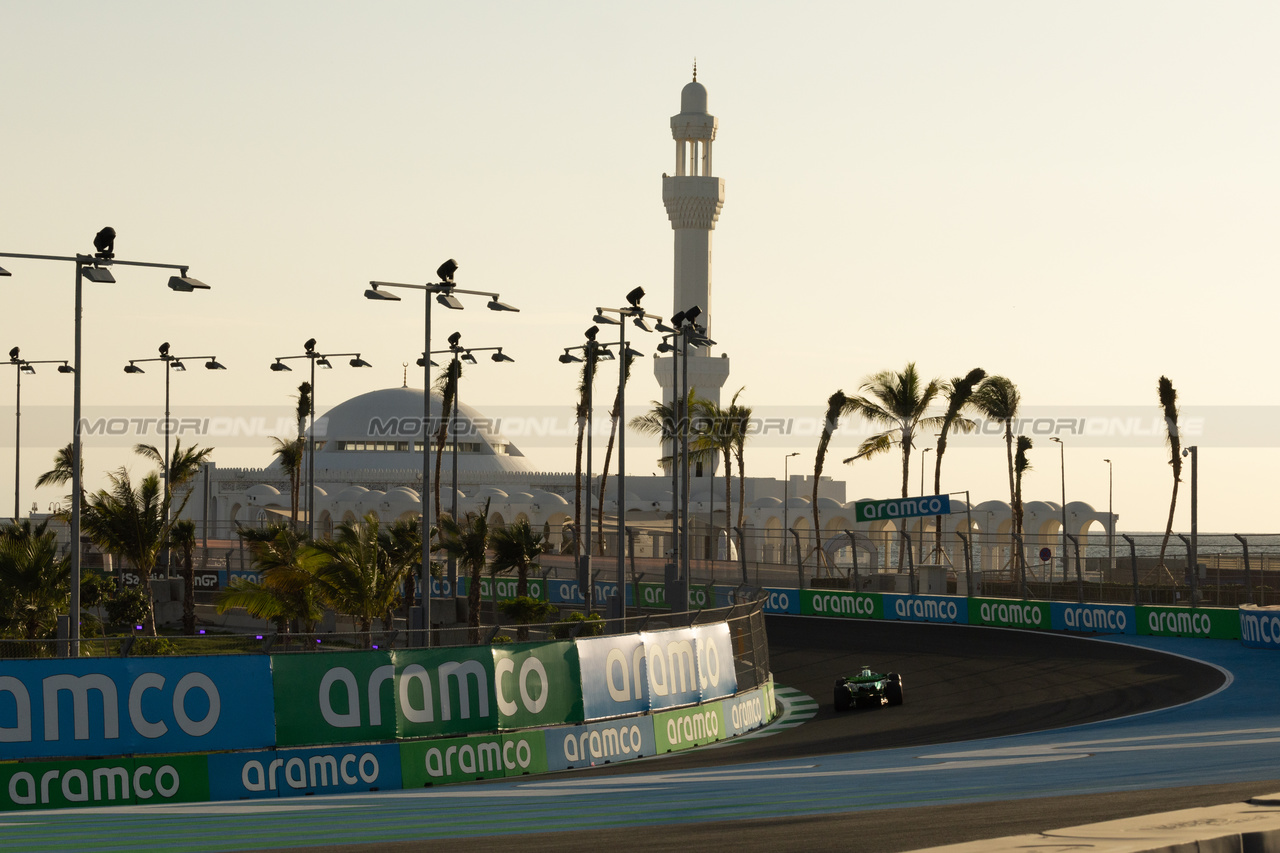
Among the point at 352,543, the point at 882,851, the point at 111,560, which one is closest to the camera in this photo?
the point at 882,851

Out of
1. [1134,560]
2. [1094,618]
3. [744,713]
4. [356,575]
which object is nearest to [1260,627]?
[1134,560]

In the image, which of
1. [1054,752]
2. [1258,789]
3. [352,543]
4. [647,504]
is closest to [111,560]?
[352,543]

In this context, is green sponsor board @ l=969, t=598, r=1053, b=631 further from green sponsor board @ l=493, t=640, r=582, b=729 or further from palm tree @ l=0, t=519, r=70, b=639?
palm tree @ l=0, t=519, r=70, b=639

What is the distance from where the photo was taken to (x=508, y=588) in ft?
167

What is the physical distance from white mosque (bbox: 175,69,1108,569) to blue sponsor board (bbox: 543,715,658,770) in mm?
51675

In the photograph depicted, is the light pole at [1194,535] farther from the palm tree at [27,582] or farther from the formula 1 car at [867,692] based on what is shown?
the palm tree at [27,582]

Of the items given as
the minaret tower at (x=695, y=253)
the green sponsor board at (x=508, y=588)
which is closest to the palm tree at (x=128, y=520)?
the green sponsor board at (x=508, y=588)

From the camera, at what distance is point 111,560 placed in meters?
64.0

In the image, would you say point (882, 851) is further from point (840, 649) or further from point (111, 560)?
point (111, 560)

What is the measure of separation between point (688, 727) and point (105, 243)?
1278cm

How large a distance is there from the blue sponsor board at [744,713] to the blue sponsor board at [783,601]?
20.1 meters

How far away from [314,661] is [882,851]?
11.1 m

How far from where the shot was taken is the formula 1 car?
29422 millimetres

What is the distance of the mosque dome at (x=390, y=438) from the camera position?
11525cm
